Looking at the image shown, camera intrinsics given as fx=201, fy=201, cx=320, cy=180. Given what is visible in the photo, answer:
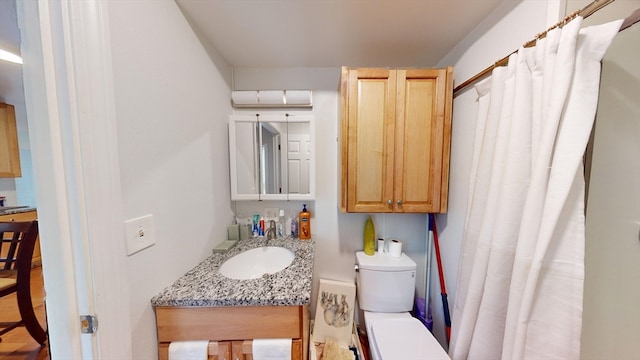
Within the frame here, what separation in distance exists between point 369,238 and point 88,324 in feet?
4.65

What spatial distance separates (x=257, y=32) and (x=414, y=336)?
1963mm

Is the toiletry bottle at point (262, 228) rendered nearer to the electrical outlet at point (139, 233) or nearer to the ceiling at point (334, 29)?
the electrical outlet at point (139, 233)

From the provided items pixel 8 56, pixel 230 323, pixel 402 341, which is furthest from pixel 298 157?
pixel 8 56

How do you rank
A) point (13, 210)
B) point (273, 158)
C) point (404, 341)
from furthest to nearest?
point (13, 210), point (273, 158), point (404, 341)

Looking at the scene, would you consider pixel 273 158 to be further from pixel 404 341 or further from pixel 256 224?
pixel 404 341

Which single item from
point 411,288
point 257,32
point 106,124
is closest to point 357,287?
point 411,288

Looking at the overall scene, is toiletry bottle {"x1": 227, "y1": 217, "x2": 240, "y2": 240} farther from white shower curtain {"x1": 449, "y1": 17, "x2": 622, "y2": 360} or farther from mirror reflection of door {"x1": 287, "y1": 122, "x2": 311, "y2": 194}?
white shower curtain {"x1": 449, "y1": 17, "x2": 622, "y2": 360}

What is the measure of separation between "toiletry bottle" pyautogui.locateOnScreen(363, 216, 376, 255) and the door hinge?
139 cm

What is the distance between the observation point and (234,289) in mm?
877

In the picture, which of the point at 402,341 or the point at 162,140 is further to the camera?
the point at 402,341

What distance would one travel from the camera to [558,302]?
2.17 feet

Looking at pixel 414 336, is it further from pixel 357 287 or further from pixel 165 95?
pixel 165 95

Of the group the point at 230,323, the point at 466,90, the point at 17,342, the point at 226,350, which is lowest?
the point at 17,342

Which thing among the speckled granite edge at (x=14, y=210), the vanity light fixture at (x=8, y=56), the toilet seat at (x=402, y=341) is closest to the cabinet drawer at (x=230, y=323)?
the toilet seat at (x=402, y=341)
